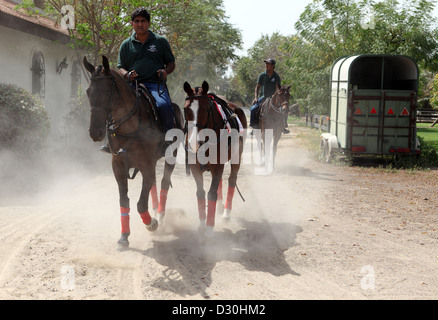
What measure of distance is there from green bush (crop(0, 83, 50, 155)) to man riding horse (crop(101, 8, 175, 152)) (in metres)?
5.27

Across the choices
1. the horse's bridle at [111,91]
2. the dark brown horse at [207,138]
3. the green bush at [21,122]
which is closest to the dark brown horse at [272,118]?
Result: the dark brown horse at [207,138]

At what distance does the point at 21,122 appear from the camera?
11211 millimetres

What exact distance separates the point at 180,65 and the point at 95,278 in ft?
76.3

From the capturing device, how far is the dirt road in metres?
4.85

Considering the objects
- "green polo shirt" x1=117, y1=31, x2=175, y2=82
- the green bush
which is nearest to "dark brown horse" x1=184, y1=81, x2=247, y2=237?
"green polo shirt" x1=117, y1=31, x2=175, y2=82

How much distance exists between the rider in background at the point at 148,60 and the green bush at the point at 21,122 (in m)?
5.27

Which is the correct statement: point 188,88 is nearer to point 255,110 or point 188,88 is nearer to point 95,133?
point 95,133

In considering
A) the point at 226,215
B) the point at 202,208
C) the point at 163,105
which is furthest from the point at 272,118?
the point at 163,105

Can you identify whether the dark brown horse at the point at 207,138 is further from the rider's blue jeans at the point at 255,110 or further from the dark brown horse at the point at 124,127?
the rider's blue jeans at the point at 255,110

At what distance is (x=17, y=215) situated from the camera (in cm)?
792
